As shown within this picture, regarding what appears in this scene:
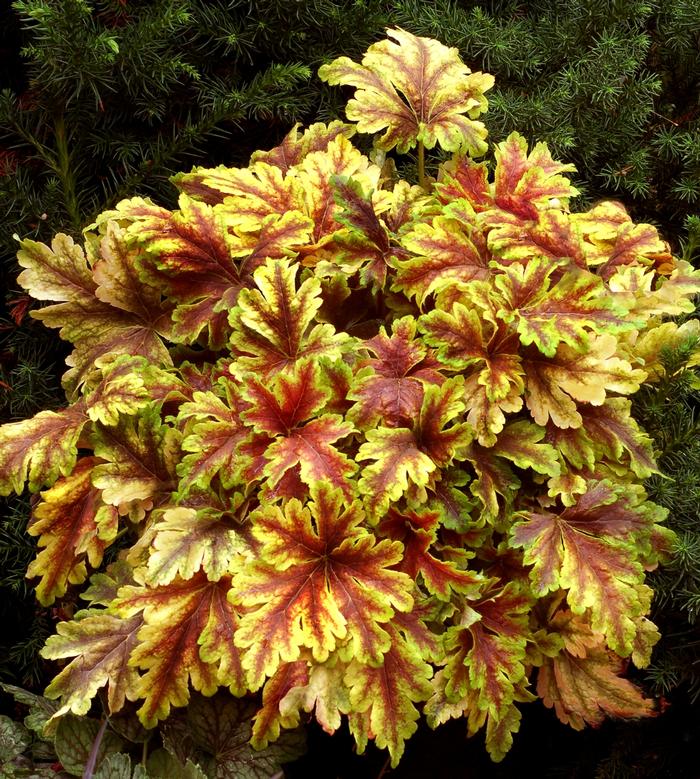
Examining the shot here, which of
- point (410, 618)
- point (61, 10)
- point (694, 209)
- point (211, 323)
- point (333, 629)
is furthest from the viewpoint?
point (694, 209)

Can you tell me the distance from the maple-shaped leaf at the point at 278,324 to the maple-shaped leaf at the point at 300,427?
5 cm

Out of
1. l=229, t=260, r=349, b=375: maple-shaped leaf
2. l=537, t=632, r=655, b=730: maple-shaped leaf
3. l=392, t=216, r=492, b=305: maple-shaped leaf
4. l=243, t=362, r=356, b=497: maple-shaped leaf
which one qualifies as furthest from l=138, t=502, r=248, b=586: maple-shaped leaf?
l=537, t=632, r=655, b=730: maple-shaped leaf

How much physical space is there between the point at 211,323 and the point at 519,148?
2.06 feet

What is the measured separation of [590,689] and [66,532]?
0.84 m

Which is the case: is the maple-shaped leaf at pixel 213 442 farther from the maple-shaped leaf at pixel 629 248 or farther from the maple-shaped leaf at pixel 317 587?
the maple-shaped leaf at pixel 629 248

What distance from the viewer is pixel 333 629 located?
3.40ft

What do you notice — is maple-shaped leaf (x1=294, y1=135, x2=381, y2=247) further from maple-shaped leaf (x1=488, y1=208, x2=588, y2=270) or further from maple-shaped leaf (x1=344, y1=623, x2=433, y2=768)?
maple-shaped leaf (x1=344, y1=623, x2=433, y2=768)

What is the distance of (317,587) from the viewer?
3.54 ft

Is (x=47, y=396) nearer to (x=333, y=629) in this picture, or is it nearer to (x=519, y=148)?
(x=333, y=629)

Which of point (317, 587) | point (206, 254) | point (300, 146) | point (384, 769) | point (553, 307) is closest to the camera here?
point (317, 587)

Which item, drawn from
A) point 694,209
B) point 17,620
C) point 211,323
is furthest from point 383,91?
point 17,620

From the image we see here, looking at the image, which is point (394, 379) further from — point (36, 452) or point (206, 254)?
point (36, 452)

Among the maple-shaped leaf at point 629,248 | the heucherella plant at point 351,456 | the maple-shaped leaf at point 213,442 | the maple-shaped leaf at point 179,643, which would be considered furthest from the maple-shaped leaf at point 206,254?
the maple-shaped leaf at point 629,248

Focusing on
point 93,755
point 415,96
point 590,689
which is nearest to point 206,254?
point 415,96
